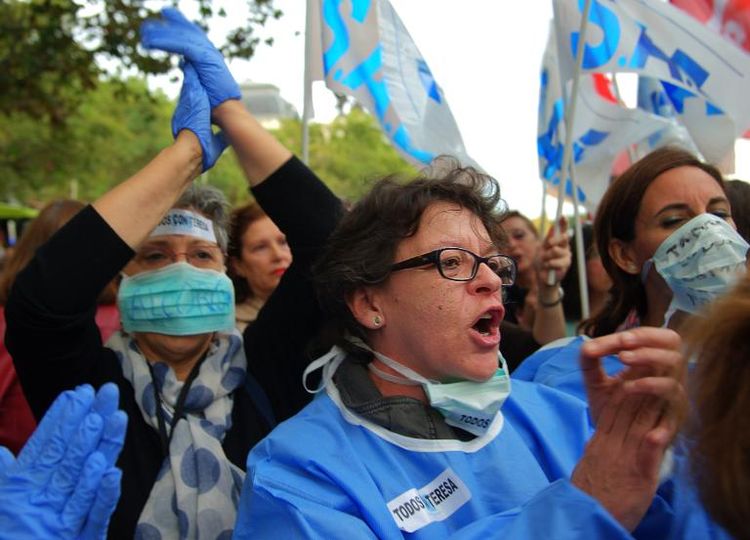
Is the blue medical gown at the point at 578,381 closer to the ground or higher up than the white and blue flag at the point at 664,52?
closer to the ground

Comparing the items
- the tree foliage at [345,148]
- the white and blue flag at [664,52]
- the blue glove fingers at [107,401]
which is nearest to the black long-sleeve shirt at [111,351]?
the blue glove fingers at [107,401]

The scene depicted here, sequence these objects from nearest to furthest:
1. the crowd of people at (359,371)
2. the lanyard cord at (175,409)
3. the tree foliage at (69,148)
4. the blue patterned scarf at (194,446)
Result: the crowd of people at (359,371) → the blue patterned scarf at (194,446) → the lanyard cord at (175,409) → the tree foliage at (69,148)

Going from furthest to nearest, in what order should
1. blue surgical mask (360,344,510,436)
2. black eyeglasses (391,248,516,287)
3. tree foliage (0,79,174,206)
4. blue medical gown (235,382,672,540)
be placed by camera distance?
1. tree foliage (0,79,174,206)
2. black eyeglasses (391,248,516,287)
3. blue surgical mask (360,344,510,436)
4. blue medical gown (235,382,672,540)

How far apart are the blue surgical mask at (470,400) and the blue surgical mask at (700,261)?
88 cm

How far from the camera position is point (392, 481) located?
1760mm

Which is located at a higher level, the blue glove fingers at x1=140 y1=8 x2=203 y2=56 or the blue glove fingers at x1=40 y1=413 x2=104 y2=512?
the blue glove fingers at x1=140 y1=8 x2=203 y2=56

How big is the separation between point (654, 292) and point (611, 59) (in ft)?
5.67

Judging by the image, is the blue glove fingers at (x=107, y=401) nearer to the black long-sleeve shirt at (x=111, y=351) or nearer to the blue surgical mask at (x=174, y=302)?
the black long-sleeve shirt at (x=111, y=351)

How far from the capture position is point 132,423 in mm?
2305

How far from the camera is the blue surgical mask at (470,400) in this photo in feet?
6.22

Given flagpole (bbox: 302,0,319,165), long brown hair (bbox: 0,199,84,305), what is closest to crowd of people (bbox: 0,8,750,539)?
long brown hair (bbox: 0,199,84,305)

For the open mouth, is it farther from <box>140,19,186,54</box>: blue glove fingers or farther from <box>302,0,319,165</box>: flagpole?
<box>302,0,319,165</box>: flagpole

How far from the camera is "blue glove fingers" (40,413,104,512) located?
5.59 ft

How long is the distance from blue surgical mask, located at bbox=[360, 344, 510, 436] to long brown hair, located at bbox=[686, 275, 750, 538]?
752mm
